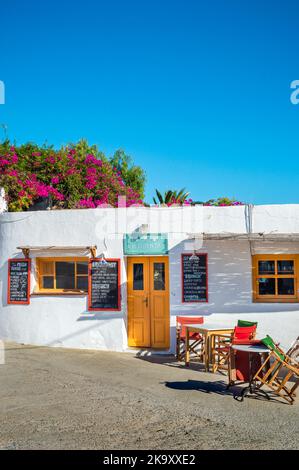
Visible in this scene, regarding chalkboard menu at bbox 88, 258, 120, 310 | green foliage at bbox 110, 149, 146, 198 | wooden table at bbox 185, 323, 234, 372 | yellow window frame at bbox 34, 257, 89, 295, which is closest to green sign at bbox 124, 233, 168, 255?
chalkboard menu at bbox 88, 258, 120, 310

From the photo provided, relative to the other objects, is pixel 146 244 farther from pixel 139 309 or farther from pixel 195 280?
pixel 139 309

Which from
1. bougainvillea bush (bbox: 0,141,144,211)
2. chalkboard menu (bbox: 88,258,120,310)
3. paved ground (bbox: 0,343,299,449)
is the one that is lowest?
paved ground (bbox: 0,343,299,449)

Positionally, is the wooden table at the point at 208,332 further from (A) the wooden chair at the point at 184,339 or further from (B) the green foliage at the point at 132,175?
(B) the green foliage at the point at 132,175

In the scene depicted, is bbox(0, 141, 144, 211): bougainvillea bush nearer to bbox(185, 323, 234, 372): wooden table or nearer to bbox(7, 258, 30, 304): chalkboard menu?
bbox(7, 258, 30, 304): chalkboard menu

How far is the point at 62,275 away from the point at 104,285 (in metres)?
1.19

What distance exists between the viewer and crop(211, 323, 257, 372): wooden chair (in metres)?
8.06

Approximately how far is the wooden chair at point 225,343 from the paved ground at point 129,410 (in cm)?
42

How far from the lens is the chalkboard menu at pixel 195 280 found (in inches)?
396

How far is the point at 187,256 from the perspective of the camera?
1019 centimetres

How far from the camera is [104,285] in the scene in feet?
34.4

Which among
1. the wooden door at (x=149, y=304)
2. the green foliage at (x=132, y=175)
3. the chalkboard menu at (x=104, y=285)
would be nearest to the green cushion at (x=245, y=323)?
the wooden door at (x=149, y=304)

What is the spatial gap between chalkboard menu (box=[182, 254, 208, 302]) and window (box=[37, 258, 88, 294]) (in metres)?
2.43

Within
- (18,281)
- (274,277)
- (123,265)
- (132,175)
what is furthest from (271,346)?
(132,175)
